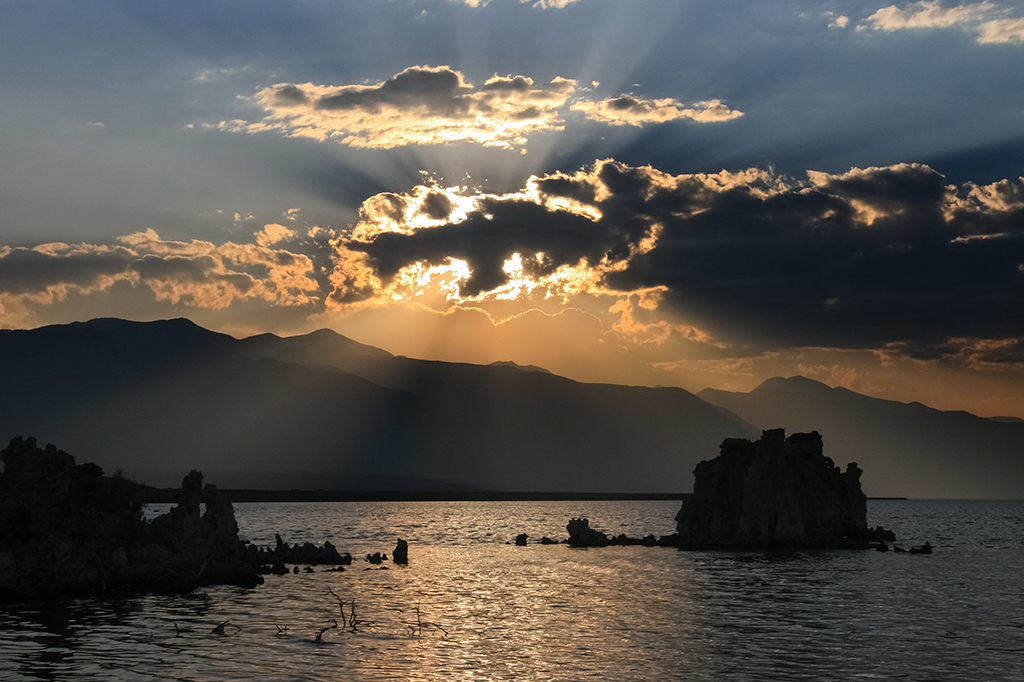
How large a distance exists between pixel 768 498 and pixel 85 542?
89.9m

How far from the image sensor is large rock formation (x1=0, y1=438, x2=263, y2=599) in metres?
62.7

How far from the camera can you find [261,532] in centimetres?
15912

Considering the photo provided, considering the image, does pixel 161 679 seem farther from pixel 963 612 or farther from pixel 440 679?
pixel 963 612

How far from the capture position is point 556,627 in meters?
55.7

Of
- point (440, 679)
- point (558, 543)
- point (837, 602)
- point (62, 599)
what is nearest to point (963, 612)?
point (837, 602)

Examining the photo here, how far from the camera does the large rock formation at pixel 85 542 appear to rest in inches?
2468

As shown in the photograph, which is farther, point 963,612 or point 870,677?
point 963,612

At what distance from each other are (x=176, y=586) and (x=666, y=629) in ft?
129

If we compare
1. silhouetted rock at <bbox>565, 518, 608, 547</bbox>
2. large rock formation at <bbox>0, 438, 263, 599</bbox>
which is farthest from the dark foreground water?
silhouetted rock at <bbox>565, 518, 608, 547</bbox>

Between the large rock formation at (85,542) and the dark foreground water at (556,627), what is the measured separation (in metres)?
2.73

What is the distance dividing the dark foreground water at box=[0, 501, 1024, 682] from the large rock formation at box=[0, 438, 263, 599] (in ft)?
8.96

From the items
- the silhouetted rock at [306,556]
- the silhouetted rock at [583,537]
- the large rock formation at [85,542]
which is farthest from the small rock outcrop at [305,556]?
the silhouetted rock at [583,537]

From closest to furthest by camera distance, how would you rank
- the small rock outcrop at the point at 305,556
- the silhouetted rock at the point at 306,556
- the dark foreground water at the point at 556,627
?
the dark foreground water at the point at 556,627
the small rock outcrop at the point at 305,556
the silhouetted rock at the point at 306,556

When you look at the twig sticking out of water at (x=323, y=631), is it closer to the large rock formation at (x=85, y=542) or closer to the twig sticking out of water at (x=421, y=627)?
the twig sticking out of water at (x=421, y=627)
